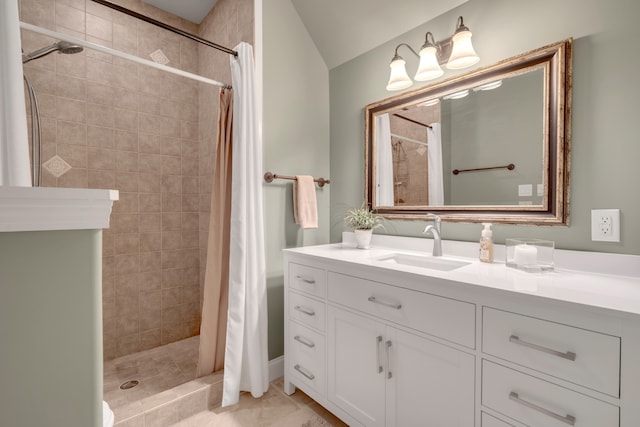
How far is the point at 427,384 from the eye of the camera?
1.15m

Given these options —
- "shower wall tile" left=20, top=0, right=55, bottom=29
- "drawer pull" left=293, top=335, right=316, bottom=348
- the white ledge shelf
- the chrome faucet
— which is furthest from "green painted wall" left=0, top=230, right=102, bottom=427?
"shower wall tile" left=20, top=0, right=55, bottom=29

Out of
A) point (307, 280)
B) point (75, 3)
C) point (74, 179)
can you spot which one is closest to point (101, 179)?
point (74, 179)

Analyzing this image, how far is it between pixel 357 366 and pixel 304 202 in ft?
3.30

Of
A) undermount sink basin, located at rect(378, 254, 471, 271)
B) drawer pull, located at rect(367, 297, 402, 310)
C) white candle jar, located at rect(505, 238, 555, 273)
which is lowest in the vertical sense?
drawer pull, located at rect(367, 297, 402, 310)

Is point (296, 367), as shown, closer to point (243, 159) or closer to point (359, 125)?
point (243, 159)

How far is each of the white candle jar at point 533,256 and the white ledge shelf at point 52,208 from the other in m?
1.38

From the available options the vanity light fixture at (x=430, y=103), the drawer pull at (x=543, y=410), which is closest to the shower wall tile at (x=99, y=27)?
the vanity light fixture at (x=430, y=103)

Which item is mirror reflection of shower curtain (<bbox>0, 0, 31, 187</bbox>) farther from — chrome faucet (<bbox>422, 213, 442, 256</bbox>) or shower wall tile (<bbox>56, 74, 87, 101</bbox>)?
chrome faucet (<bbox>422, 213, 442, 256</bbox>)

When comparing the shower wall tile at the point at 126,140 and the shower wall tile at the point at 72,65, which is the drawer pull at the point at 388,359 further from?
the shower wall tile at the point at 72,65

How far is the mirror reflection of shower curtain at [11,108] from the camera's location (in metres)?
0.93

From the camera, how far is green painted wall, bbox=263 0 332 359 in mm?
1973

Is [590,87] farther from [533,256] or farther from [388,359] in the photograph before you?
[388,359]

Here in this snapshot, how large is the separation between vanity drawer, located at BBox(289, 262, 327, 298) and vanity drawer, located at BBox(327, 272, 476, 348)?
61 mm

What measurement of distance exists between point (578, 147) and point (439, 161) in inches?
23.6
